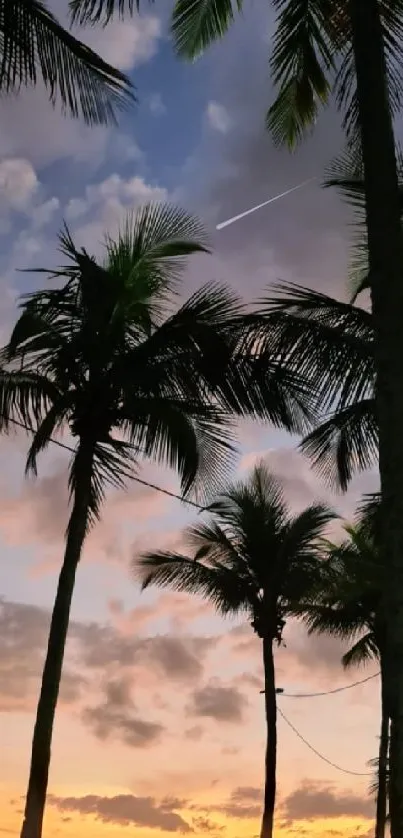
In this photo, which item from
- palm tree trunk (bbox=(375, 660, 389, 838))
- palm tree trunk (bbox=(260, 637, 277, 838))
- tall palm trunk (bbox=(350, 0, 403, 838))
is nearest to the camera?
tall palm trunk (bbox=(350, 0, 403, 838))

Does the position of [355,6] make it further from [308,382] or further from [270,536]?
[270,536]

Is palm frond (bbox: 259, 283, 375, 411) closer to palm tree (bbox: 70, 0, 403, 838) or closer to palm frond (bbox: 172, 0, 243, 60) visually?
palm tree (bbox: 70, 0, 403, 838)

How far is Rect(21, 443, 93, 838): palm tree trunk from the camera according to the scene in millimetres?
11008

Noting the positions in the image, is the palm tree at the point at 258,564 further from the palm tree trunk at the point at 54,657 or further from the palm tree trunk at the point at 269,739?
the palm tree trunk at the point at 54,657

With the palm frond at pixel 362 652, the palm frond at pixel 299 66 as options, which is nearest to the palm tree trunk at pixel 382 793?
the palm frond at pixel 362 652

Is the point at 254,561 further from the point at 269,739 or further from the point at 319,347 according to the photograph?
the point at 319,347

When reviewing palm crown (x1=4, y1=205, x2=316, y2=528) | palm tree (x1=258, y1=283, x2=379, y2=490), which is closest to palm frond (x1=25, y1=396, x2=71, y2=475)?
palm crown (x1=4, y1=205, x2=316, y2=528)

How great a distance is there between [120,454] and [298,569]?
9000 millimetres

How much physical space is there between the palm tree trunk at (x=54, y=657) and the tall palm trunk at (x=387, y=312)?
6.84 metres

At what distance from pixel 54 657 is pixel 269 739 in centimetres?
1008

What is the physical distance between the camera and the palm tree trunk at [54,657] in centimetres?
1101

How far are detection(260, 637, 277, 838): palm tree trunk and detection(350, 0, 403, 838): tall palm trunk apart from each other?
15.5 meters

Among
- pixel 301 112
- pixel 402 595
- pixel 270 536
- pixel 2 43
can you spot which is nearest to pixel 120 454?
pixel 301 112

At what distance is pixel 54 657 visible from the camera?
11695mm
